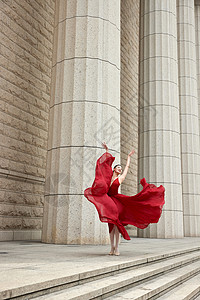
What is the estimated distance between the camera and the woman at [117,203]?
548 centimetres

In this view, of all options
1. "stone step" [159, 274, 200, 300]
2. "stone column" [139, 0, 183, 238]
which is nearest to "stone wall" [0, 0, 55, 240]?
"stone column" [139, 0, 183, 238]

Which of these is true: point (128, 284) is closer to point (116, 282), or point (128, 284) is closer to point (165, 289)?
point (116, 282)

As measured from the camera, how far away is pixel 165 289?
4352 mm

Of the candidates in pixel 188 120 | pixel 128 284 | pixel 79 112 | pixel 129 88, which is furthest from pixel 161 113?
pixel 128 284

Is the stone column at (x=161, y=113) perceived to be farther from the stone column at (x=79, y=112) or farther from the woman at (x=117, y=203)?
the woman at (x=117, y=203)

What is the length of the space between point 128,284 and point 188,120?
14603 mm

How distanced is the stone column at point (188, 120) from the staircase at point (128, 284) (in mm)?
10609

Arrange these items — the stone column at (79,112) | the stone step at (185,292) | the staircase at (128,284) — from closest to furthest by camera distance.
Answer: the staircase at (128,284), the stone step at (185,292), the stone column at (79,112)

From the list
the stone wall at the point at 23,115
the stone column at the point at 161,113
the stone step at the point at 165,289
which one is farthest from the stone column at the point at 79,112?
the stone column at the point at 161,113

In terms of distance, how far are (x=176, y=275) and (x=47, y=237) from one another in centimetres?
380

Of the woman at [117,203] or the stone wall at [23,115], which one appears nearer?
the woman at [117,203]

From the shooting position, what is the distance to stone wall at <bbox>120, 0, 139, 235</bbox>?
17.8 m

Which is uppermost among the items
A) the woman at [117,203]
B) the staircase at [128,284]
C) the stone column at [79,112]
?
the stone column at [79,112]

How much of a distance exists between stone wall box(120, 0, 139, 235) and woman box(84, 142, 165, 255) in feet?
36.8
